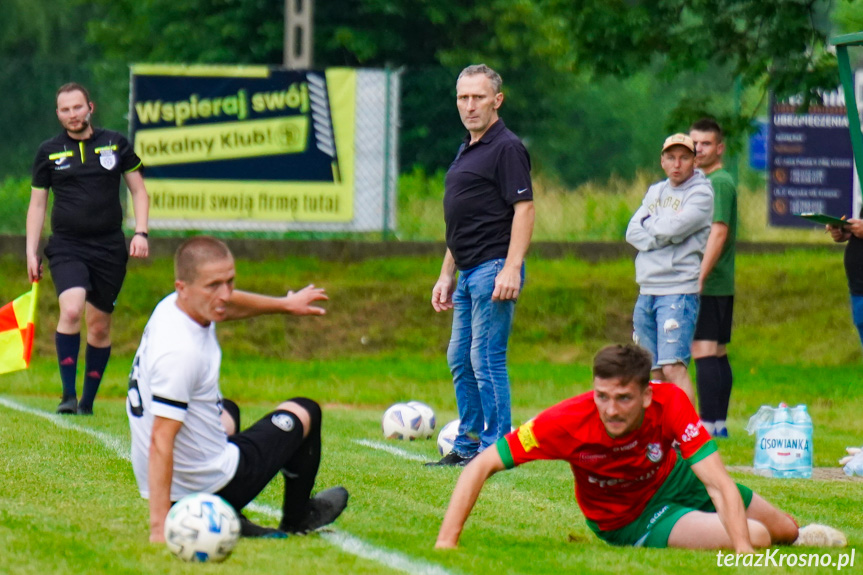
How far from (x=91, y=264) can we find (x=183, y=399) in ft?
16.9

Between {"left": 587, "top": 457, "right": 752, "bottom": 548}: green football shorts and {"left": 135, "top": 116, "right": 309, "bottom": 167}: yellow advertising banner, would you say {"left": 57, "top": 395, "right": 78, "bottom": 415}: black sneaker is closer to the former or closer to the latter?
{"left": 587, "top": 457, "right": 752, "bottom": 548}: green football shorts

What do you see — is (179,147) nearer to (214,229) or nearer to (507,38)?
(214,229)

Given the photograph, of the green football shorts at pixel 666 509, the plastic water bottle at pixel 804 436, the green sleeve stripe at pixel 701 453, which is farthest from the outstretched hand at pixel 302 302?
the plastic water bottle at pixel 804 436

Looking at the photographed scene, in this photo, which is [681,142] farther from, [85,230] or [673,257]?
[85,230]

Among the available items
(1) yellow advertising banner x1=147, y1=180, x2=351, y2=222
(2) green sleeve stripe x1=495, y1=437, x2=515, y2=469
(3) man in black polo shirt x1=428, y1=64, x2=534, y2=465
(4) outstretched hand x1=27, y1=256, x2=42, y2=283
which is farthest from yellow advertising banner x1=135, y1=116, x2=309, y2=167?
(2) green sleeve stripe x1=495, y1=437, x2=515, y2=469

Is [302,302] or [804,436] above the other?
[302,302]

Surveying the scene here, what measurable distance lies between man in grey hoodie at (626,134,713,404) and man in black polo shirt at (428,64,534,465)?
1572 mm

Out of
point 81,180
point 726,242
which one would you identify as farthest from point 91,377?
point 726,242

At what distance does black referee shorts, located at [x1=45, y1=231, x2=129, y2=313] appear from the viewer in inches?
392

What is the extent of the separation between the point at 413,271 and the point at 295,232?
5.27 ft

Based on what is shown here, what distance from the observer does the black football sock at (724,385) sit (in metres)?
10.1

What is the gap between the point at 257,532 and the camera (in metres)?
5.68

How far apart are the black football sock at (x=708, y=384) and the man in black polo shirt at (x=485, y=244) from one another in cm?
242

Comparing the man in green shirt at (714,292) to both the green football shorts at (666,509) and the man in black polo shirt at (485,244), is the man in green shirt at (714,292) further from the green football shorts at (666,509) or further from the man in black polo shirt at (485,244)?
the green football shorts at (666,509)
